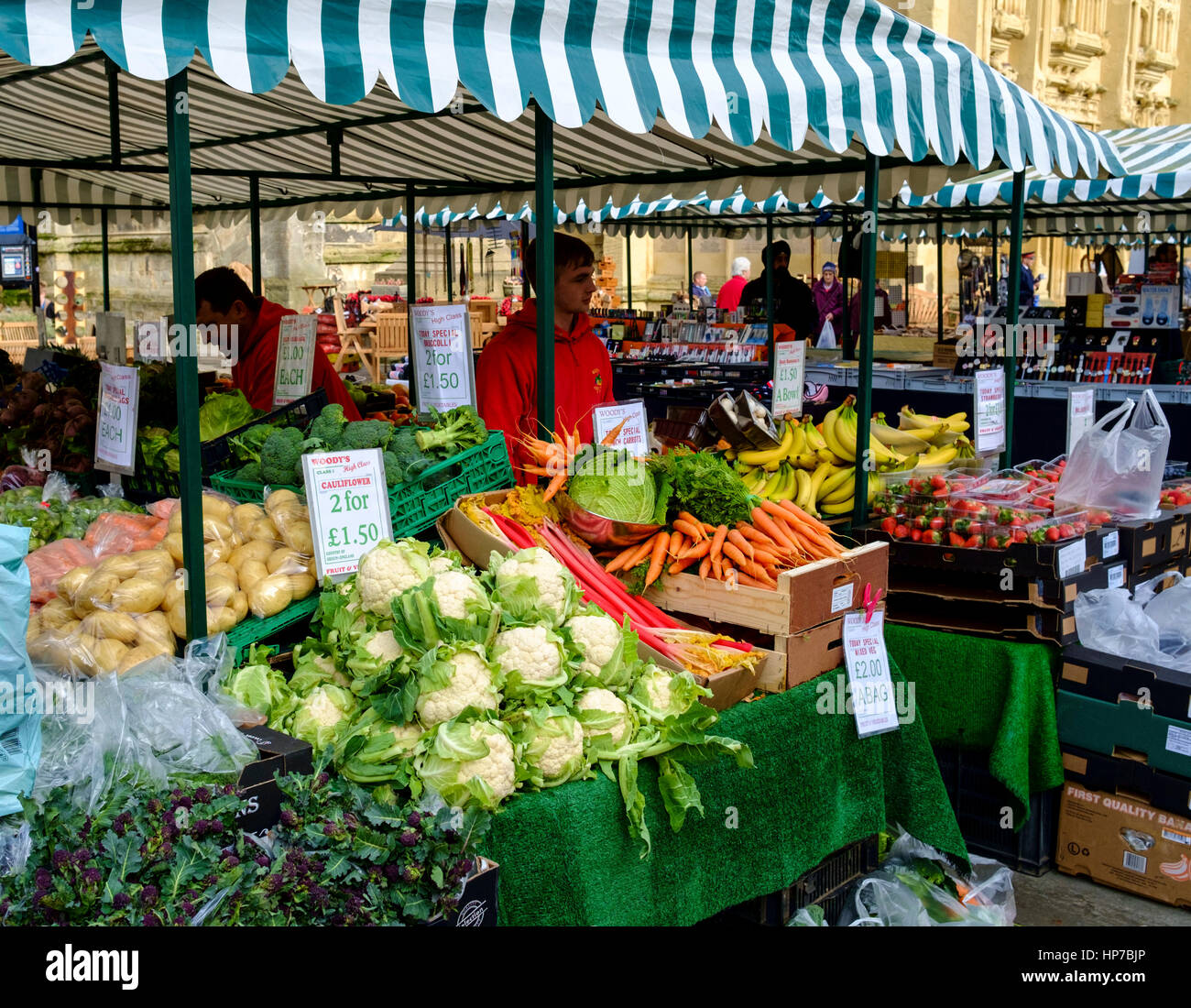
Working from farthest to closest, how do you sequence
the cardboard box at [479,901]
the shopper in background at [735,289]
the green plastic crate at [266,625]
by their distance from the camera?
the shopper in background at [735,289] < the green plastic crate at [266,625] < the cardboard box at [479,901]

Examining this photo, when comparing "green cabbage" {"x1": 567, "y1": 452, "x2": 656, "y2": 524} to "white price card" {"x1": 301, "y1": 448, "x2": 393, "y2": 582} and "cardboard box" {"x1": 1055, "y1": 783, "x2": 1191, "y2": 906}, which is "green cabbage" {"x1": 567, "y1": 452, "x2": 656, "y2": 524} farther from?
"cardboard box" {"x1": 1055, "y1": 783, "x2": 1191, "y2": 906}

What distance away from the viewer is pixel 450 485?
367 centimetres

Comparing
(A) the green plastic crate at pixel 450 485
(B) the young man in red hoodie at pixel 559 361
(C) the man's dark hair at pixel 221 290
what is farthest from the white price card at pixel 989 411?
(C) the man's dark hair at pixel 221 290

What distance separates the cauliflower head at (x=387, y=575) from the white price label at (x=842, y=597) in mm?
1299

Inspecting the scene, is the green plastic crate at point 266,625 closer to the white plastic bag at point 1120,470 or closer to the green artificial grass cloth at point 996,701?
the green artificial grass cloth at point 996,701

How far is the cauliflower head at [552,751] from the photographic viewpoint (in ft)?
8.54

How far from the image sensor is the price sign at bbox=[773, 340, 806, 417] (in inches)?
228

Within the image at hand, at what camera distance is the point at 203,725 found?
94.7 inches

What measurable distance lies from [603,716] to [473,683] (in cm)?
35

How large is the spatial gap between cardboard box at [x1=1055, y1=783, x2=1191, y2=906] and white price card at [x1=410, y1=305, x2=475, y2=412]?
8.93ft

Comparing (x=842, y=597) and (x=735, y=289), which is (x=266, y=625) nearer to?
(x=842, y=597)

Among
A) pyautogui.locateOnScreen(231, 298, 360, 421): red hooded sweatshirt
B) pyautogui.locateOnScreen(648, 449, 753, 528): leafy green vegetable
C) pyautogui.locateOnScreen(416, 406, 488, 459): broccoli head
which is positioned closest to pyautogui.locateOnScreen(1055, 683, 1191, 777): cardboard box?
pyautogui.locateOnScreen(648, 449, 753, 528): leafy green vegetable

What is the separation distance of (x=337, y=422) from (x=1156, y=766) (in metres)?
3.07
